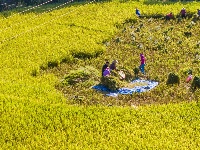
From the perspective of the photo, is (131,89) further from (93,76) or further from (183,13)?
(183,13)

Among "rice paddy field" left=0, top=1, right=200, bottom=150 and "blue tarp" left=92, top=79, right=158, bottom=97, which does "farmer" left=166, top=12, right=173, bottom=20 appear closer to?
"rice paddy field" left=0, top=1, right=200, bottom=150

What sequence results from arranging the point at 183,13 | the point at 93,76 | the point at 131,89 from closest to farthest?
the point at 131,89 < the point at 93,76 < the point at 183,13

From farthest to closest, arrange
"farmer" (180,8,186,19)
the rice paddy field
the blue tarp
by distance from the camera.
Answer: "farmer" (180,8,186,19) < the blue tarp < the rice paddy field

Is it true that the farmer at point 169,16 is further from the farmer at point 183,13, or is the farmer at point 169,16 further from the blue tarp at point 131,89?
the blue tarp at point 131,89

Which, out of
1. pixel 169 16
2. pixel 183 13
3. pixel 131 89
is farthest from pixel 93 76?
pixel 183 13

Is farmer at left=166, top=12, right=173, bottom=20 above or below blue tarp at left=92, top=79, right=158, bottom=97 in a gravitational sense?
below

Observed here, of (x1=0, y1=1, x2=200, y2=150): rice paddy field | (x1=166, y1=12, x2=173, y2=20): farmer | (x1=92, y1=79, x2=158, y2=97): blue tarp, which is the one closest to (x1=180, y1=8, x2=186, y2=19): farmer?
(x1=0, y1=1, x2=200, y2=150): rice paddy field

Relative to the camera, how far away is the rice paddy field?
1469 cm

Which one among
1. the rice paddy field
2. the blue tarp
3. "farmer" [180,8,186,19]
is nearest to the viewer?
the rice paddy field

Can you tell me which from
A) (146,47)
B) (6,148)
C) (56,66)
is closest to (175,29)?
(146,47)

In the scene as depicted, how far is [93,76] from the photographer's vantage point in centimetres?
1975

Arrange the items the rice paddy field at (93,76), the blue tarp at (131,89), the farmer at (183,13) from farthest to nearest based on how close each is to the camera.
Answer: the farmer at (183,13), the blue tarp at (131,89), the rice paddy field at (93,76)

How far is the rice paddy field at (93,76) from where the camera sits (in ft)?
48.2

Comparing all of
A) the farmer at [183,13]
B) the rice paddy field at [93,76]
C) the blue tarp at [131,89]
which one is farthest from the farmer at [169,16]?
the blue tarp at [131,89]
